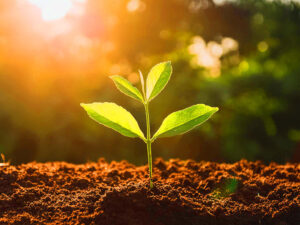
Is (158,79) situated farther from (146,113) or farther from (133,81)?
(133,81)

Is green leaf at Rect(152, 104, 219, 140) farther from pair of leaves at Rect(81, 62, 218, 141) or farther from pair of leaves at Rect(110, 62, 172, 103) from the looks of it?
pair of leaves at Rect(110, 62, 172, 103)

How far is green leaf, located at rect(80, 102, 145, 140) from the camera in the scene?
1.28m

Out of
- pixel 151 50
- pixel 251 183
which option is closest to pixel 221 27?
pixel 151 50

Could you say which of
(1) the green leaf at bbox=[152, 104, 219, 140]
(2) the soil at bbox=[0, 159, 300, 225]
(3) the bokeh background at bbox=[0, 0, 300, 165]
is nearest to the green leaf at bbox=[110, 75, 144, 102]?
(1) the green leaf at bbox=[152, 104, 219, 140]

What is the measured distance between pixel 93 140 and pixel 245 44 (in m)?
3.52

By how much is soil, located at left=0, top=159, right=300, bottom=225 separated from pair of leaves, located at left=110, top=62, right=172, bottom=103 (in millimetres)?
331

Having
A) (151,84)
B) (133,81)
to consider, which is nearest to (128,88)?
(151,84)

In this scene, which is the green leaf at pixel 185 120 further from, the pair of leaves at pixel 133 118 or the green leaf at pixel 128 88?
the green leaf at pixel 128 88

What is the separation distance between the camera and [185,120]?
1.30 meters

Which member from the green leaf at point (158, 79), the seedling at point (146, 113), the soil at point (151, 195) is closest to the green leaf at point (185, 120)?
the seedling at point (146, 113)

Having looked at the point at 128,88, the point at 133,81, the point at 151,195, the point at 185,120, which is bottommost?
the point at 151,195

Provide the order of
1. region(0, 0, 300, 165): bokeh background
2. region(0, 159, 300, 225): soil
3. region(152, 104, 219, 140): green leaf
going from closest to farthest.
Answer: region(0, 159, 300, 225): soil
region(152, 104, 219, 140): green leaf
region(0, 0, 300, 165): bokeh background

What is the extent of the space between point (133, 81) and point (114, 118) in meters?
4.40

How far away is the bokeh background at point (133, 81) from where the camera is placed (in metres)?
5.31
